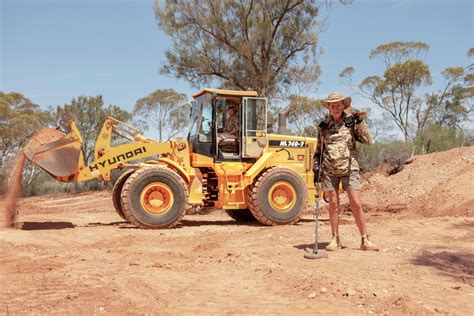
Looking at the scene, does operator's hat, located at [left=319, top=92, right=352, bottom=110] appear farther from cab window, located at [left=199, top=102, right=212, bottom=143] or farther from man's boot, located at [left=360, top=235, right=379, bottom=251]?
cab window, located at [left=199, top=102, right=212, bottom=143]

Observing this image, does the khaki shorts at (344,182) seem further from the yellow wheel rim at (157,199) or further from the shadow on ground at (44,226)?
the shadow on ground at (44,226)

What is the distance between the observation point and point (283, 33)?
23031 mm

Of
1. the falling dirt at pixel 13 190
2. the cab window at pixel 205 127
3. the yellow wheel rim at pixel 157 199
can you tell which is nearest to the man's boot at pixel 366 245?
the yellow wheel rim at pixel 157 199

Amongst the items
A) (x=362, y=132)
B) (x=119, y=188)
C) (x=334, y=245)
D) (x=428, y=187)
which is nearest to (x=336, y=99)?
(x=362, y=132)

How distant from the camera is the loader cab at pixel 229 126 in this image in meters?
11.3

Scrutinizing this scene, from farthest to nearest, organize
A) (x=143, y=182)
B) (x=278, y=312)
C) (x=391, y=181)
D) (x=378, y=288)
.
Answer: (x=391, y=181), (x=143, y=182), (x=378, y=288), (x=278, y=312)

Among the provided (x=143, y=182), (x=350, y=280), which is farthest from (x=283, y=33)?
(x=350, y=280)

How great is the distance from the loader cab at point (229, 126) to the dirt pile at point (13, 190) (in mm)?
3386

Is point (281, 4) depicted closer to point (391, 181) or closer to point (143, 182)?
point (391, 181)

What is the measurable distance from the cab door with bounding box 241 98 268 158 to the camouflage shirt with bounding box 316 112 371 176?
4.44m

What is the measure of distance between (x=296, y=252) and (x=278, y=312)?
2.67 meters

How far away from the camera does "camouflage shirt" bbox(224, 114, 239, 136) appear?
38.0 feet

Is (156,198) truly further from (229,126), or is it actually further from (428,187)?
(428,187)

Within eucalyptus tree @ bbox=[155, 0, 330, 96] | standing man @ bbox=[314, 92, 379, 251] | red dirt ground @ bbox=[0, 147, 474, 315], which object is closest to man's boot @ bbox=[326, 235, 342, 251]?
standing man @ bbox=[314, 92, 379, 251]
